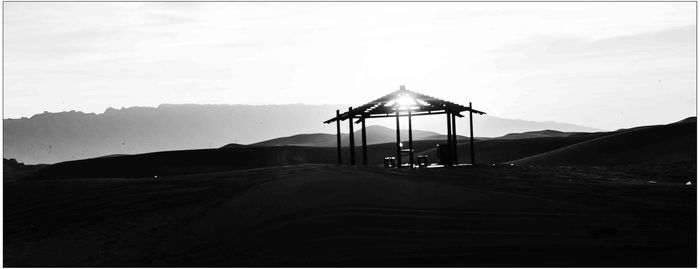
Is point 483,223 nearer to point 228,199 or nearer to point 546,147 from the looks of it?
point 228,199

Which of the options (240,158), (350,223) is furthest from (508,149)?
(350,223)

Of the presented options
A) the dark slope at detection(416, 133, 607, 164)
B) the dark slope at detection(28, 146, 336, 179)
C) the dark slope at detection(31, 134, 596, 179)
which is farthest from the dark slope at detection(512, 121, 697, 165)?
the dark slope at detection(28, 146, 336, 179)

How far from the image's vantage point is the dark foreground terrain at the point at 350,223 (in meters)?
11.4

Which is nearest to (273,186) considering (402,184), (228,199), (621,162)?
(228,199)

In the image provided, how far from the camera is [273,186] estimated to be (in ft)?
54.7

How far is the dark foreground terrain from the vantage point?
11352 millimetres

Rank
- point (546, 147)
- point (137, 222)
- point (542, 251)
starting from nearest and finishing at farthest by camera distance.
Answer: point (542, 251), point (137, 222), point (546, 147)

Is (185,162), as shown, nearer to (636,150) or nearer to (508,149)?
(508,149)

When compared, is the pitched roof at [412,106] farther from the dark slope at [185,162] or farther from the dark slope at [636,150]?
the dark slope at [185,162]

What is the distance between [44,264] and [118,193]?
5598mm

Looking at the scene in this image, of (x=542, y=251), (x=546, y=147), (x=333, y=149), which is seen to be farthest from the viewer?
(x=333, y=149)

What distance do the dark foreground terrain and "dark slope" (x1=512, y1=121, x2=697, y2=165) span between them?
16.8m

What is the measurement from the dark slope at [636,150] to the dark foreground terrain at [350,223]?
55.1 feet

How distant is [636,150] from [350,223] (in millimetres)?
26641
